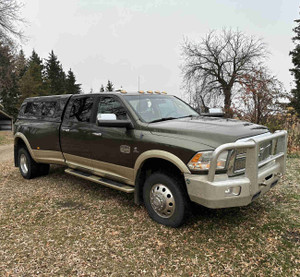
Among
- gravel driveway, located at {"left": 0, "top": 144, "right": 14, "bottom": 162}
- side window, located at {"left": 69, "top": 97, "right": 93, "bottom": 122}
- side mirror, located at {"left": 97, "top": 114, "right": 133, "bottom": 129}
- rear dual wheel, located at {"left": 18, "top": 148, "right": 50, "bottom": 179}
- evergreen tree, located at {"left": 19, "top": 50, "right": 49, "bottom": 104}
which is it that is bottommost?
gravel driveway, located at {"left": 0, "top": 144, "right": 14, "bottom": 162}

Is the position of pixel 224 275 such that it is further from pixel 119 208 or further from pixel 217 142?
pixel 119 208

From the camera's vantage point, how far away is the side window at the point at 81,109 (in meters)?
4.76

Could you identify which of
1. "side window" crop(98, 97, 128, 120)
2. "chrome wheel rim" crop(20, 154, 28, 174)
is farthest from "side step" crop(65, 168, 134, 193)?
"chrome wheel rim" crop(20, 154, 28, 174)

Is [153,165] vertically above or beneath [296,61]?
beneath

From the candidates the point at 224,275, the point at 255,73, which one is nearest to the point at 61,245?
the point at 224,275

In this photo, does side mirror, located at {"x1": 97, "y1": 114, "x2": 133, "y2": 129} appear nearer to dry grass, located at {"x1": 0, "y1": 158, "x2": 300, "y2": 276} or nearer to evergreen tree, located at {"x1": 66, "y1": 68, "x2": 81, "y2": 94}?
dry grass, located at {"x1": 0, "y1": 158, "x2": 300, "y2": 276}

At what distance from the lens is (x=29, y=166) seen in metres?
6.30

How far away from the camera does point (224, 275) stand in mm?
2670

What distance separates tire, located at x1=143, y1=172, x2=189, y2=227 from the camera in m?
3.37

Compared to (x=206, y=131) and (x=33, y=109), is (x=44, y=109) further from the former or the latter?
(x=206, y=131)

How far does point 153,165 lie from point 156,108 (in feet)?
3.51

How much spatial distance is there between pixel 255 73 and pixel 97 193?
928 cm

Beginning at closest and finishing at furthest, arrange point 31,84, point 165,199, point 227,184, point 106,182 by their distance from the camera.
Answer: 1. point 227,184
2. point 165,199
3. point 106,182
4. point 31,84

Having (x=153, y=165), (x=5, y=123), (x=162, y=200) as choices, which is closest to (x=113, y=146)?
(x=153, y=165)
